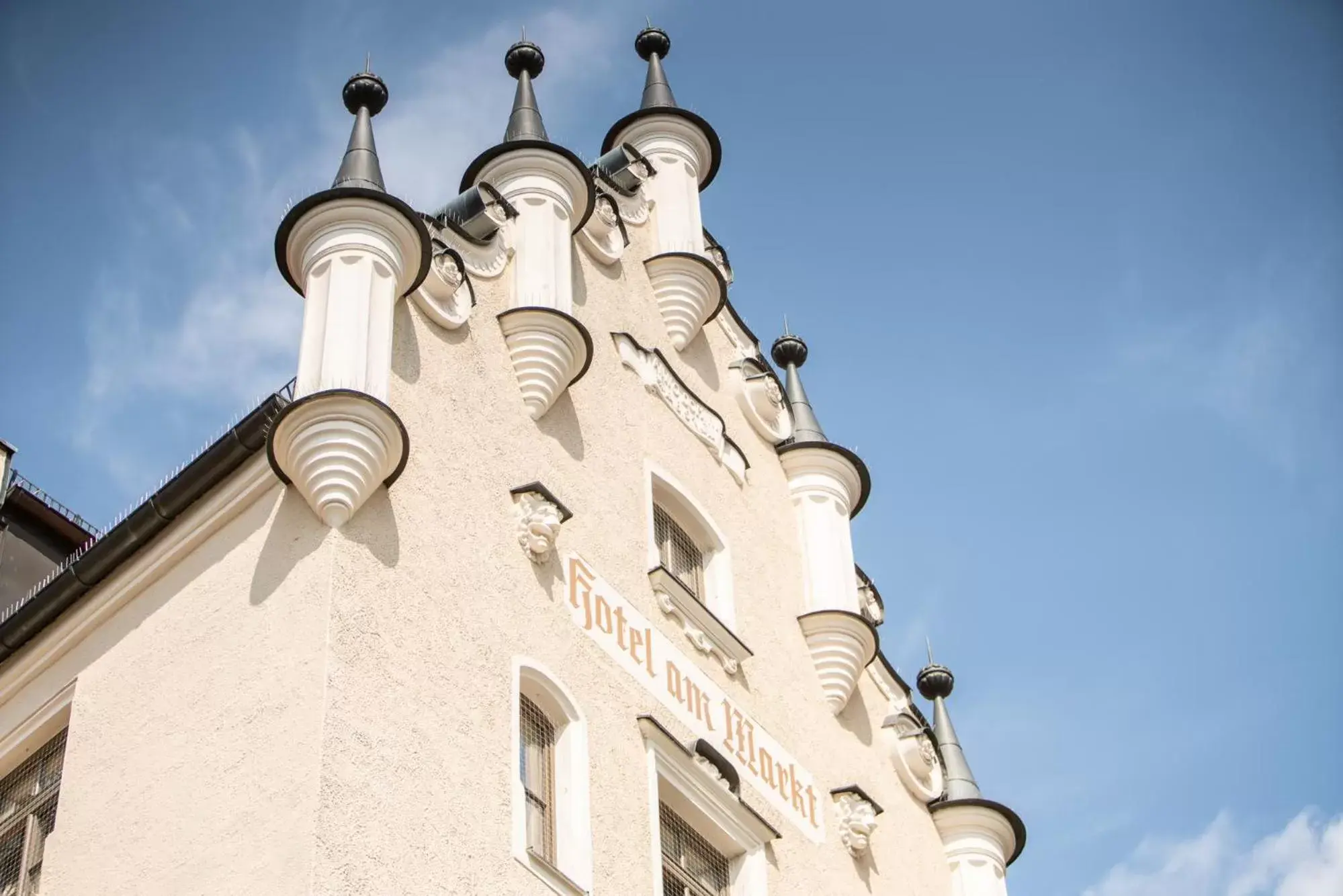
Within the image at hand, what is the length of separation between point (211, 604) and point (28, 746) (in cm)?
228

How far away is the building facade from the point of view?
14109mm

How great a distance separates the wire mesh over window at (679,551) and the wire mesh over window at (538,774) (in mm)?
2979

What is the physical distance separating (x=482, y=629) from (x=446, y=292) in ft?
9.84

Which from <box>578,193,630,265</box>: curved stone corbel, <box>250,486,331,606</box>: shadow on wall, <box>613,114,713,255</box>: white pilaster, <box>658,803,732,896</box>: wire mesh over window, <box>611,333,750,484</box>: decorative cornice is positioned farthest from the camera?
<box>613,114,713,255</box>: white pilaster

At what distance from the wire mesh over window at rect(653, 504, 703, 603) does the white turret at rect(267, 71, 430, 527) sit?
3360mm

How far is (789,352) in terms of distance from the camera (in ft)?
77.2

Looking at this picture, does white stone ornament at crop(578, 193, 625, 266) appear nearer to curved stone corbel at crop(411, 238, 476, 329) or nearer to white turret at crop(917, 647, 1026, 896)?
curved stone corbel at crop(411, 238, 476, 329)

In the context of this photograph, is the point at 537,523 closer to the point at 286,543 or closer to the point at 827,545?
the point at 286,543

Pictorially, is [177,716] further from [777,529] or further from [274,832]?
[777,529]

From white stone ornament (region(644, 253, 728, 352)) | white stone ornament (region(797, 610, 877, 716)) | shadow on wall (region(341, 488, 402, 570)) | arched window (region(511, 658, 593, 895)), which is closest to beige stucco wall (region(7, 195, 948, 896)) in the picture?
shadow on wall (region(341, 488, 402, 570))

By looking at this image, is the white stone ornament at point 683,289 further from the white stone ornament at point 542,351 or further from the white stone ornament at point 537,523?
the white stone ornament at point 537,523

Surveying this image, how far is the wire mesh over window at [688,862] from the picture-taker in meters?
16.6

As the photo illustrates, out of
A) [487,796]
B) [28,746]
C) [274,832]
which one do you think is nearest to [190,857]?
[274,832]

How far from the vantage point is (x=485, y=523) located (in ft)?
53.2
